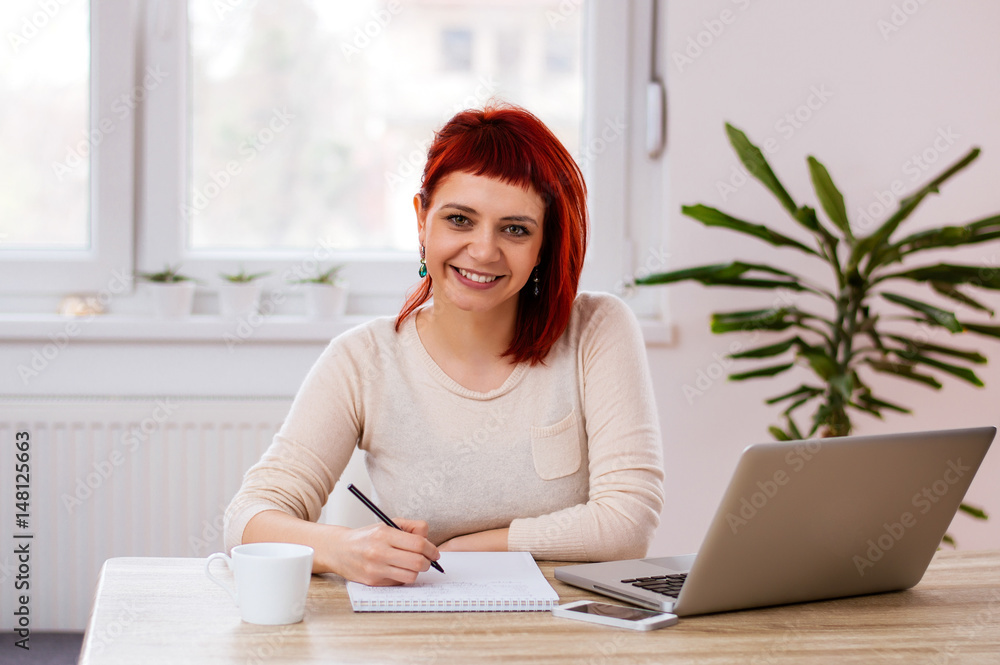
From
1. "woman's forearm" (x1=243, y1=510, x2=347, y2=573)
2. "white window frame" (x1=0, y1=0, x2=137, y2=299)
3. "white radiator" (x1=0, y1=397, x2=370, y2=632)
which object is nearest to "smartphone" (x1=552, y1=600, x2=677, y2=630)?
"woman's forearm" (x1=243, y1=510, x2=347, y2=573)

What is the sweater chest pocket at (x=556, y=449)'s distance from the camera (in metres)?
1.51

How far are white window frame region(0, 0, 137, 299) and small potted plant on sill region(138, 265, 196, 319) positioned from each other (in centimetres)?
14

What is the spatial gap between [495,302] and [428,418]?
0.21m

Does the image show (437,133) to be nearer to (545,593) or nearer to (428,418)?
(428,418)

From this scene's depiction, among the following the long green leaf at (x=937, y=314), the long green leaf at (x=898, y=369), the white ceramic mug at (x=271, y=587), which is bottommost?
the white ceramic mug at (x=271, y=587)

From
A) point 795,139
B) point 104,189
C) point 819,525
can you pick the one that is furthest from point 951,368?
point 104,189

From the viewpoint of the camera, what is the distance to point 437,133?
156 centimetres

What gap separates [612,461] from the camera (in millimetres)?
1448

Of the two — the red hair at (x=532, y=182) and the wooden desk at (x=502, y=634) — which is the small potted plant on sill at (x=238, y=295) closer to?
the red hair at (x=532, y=182)

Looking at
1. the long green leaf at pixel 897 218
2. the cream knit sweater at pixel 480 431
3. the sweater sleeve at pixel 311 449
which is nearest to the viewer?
the sweater sleeve at pixel 311 449

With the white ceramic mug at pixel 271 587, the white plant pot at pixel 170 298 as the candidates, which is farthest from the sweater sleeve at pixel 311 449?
the white plant pot at pixel 170 298

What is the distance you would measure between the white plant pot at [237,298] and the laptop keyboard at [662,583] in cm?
162

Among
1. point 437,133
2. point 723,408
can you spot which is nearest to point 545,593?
point 437,133

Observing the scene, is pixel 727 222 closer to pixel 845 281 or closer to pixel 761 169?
pixel 761 169
